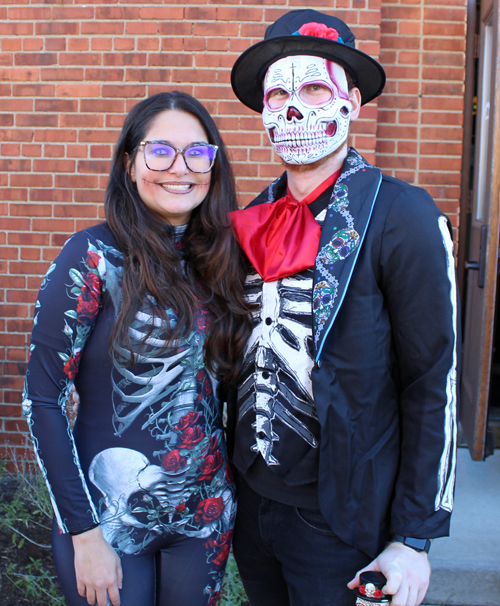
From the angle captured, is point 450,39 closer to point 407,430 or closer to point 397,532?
point 407,430

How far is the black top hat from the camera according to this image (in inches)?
64.5

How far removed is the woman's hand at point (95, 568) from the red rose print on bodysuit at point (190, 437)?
1.09ft

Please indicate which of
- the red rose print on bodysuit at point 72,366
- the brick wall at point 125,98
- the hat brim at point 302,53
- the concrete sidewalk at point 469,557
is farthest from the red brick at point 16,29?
the concrete sidewalk at point 469,557

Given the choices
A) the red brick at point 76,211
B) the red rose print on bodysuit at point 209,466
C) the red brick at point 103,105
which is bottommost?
the red rose print on bodysuit at point 209,466

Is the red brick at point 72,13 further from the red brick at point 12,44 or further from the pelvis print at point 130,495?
the pelvis print at point 130,495

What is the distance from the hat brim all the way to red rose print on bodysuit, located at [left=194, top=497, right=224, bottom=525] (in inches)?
56.4

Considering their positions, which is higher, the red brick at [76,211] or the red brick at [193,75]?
the red brick at [193,75]

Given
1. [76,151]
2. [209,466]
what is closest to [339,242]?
[209,466]

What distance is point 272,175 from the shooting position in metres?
3.46

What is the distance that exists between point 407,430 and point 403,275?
1.45ft

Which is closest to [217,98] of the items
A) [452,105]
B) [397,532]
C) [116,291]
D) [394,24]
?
[394,24]

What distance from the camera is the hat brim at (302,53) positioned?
5.47ft

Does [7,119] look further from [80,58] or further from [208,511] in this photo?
[208,511]

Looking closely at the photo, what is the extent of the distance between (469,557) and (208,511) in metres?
1.77
